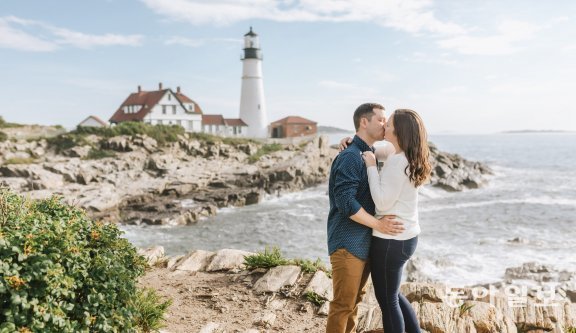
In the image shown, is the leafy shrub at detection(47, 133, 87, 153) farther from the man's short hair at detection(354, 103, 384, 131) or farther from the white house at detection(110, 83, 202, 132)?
the man's short hair at detection(354, 103, 384, 131)

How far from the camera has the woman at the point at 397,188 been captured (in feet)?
13.7

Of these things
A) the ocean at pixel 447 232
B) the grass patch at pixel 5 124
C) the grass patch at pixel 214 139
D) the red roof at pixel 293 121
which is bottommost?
the ocean at pixel 447 232

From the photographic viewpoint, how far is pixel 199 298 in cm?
758

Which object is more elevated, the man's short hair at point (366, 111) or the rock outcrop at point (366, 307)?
the man's short hair at point (366, 111)

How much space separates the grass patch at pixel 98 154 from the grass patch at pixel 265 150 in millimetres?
13039

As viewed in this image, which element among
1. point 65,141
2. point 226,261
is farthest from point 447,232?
point 65,141

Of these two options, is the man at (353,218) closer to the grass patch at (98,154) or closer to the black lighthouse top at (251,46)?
the grass patch at (98,154)

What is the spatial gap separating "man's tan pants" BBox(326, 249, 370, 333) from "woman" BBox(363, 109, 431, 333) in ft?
0.58

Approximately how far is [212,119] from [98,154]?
27.2 metres

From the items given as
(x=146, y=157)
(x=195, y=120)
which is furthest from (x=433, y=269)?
(x=195, y=120)

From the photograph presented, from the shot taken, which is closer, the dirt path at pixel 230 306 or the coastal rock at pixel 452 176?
the dirt path at pixel 230 306

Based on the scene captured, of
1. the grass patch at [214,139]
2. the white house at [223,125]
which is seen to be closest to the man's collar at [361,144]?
the grass patch at [214,139]

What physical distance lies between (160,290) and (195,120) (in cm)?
5583

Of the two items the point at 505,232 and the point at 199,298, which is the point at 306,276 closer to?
the point at 199,298
